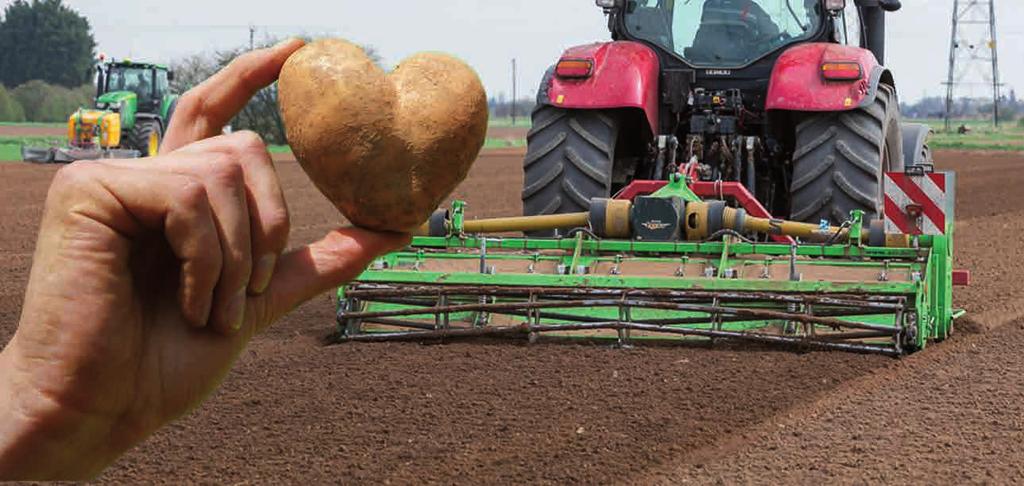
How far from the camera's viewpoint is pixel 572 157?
8.27 m

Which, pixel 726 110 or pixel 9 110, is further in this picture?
pixel 9 110

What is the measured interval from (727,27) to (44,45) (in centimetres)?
6119

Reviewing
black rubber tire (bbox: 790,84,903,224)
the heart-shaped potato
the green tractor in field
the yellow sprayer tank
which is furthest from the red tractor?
the yellow sprayer tank

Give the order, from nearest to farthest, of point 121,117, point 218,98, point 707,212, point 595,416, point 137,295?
point 137,295, point 218,98, point 595,416, point 707,212, point 121,117

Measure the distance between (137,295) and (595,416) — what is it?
14.9ft

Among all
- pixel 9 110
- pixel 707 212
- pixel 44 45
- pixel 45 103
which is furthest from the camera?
pixel 44 45

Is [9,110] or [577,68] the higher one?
[577,68]

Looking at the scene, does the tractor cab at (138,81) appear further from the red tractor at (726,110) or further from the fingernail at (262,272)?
the fingernail at (262,272)

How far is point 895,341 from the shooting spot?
21.9 ft

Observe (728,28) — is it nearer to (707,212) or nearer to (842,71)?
(842,71)

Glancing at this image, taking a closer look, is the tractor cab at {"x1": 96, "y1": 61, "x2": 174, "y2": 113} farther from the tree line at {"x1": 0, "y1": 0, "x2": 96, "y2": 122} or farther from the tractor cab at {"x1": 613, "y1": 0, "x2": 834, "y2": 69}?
the tree line at {"x1": 0, "y1": 0, "x2": 96, "y2": 122}

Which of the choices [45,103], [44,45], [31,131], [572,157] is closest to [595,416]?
[572,157]

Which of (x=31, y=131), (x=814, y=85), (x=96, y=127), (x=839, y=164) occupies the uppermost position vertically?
(x=814, y=85)

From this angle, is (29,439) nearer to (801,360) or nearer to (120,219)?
(120,219)
